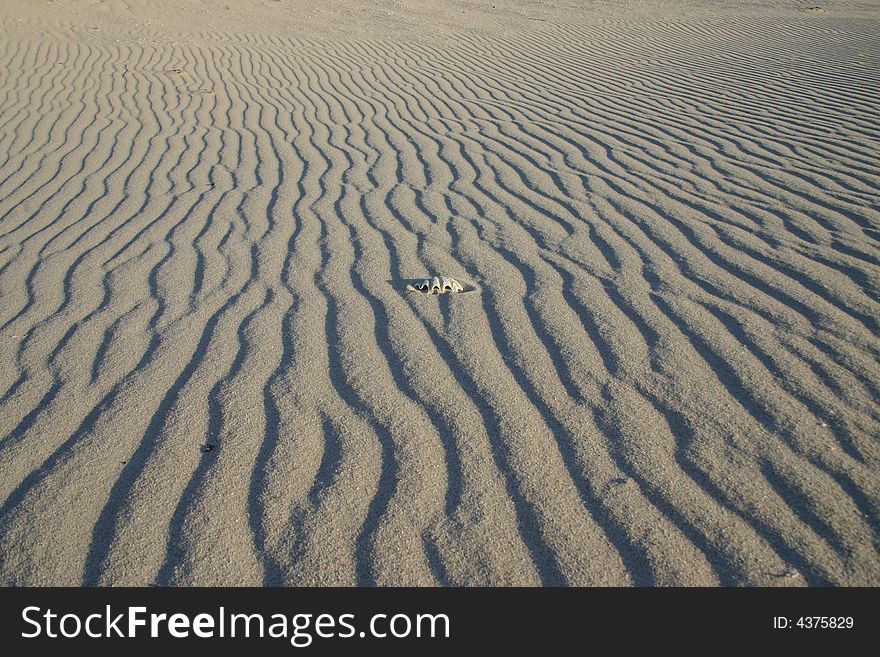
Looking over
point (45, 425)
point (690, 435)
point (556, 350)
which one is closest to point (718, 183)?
point (556, 350)

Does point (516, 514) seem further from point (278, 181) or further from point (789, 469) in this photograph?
point (278, 181)

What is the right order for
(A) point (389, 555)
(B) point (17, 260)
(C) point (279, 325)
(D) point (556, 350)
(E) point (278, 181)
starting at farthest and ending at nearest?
(E) point (278, 181), (B) point (17, 260), (C) point (279, 325), (D) point (556, 350), (A) point (389, 555)

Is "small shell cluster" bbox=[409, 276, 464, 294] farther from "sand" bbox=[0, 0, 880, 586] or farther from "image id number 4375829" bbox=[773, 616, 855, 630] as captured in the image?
"image id number 4375829" bbox=[773, 616, 855, 630]

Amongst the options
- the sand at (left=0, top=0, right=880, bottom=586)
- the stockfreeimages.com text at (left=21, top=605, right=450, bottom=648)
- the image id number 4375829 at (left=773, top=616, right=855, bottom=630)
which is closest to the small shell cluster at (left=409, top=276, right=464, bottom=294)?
the sand at (left=0, top=0, right=880, bottom=586)

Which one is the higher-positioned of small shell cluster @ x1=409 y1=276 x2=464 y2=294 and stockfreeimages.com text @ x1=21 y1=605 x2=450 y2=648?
small shell cluster @ x1=409 y1=276 x2=464 y2=294

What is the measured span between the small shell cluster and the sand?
105 millimetres

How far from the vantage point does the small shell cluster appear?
132 inches

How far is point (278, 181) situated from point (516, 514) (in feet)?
13.2

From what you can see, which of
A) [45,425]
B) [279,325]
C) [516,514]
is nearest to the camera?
[516,514]

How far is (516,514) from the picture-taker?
6.50 ft

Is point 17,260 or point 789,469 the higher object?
point 789,469

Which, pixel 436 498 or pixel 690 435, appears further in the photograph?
pixel 690 435

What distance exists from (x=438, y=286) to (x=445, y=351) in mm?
628

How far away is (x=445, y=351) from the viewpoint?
283cm
